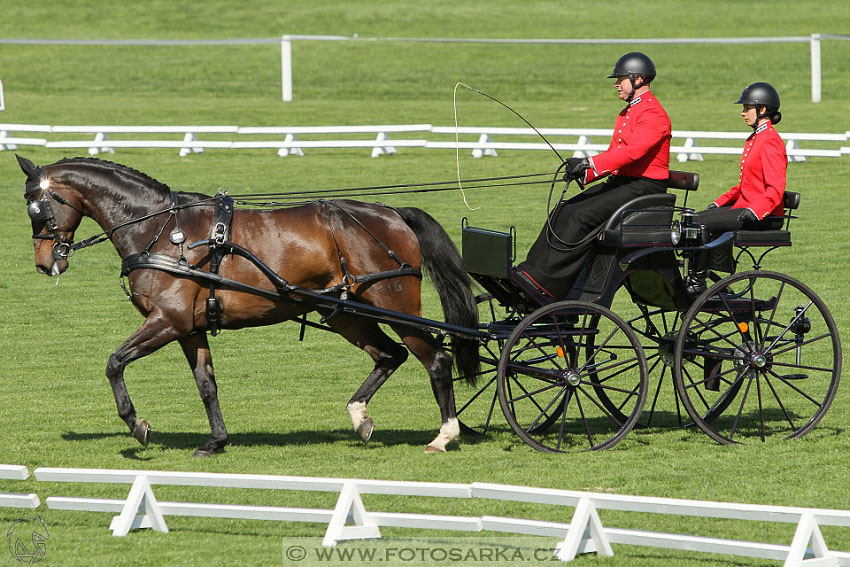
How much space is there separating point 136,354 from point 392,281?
1.78m

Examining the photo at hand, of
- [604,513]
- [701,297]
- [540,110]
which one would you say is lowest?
[604,513]

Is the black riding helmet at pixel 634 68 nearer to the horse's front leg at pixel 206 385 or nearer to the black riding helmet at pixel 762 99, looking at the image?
the black riding helmet at pixel 762 99

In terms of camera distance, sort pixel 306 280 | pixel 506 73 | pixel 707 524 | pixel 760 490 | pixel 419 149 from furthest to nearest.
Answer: pixel 506 73 < pixel 419 149 < pixel 306 280 < pixel 760 490 < pixel 707 524

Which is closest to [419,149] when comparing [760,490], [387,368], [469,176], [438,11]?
[469,176]

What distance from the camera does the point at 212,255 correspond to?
7871mm

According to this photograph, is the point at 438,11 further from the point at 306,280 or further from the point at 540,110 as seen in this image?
the point at 306,280

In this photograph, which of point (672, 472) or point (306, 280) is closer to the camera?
point (672, 472)

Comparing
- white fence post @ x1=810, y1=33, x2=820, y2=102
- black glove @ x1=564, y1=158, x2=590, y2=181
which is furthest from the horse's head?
white fence post @ x1=810, y1=33, x2=820, y2=102

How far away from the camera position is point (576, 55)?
120 feet

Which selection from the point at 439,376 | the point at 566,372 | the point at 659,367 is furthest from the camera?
the point at 659,367

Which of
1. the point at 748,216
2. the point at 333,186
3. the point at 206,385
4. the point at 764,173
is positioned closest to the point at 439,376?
the point at 206,385

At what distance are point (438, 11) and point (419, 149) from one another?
73.5 ft

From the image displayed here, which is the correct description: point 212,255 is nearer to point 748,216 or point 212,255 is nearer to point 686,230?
point 686,230

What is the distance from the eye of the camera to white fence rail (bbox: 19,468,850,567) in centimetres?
544
